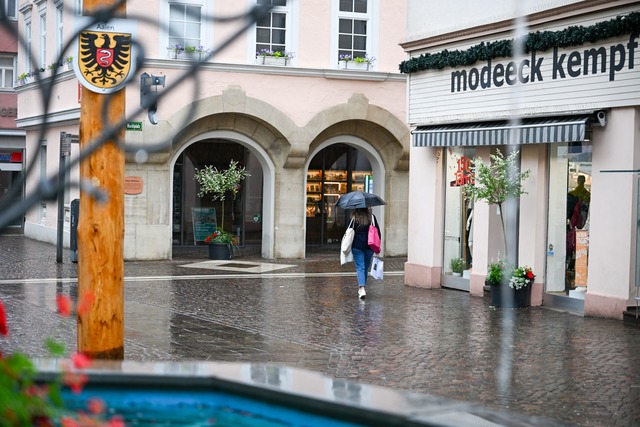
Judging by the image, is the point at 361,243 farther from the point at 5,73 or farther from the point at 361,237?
the point at 5,73

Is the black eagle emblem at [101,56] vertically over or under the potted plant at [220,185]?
Answer: over

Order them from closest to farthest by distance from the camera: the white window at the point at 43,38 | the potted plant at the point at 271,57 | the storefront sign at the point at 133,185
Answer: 1. the storefront sign at the point at 133,185
2. the potted plant at the point at 271,57
3. the white window at the point at 43,38

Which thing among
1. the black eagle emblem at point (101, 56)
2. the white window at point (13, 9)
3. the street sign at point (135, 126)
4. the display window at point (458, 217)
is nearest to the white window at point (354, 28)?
the street sign at point (135, 126)

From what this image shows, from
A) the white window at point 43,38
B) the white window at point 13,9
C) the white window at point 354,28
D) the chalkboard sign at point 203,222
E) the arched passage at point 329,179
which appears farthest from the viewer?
the white window at point 13,9

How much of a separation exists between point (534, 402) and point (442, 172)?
33.1ft

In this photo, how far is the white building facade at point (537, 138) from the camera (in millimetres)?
14617

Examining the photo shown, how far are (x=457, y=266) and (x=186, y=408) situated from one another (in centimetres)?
1363

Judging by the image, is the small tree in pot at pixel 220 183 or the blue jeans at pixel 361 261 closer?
the blue jeans at pixel 361 261

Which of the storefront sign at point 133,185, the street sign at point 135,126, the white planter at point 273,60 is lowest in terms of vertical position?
the storefront sign at point 133,185

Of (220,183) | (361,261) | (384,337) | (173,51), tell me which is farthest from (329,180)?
(384,337)

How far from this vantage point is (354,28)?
85.0 ft

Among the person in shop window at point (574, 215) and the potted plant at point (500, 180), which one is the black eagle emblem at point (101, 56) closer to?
the potted plant at point (500, 180)

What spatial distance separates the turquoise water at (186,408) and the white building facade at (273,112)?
17.7m

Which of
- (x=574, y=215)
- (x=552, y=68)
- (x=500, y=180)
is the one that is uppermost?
(x=552, y=68)
